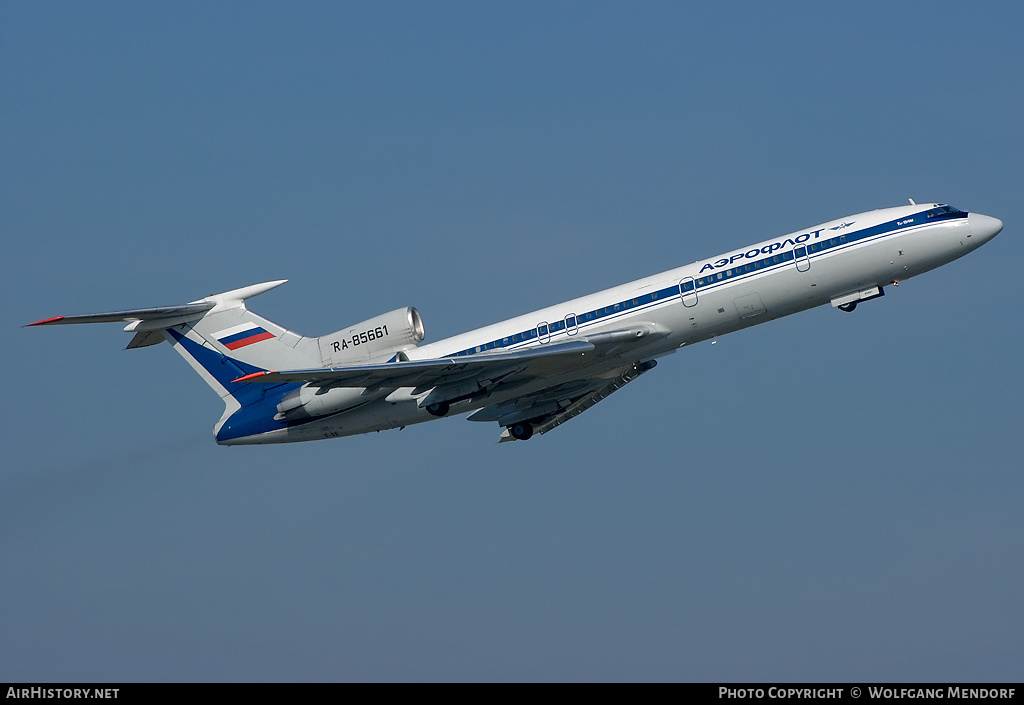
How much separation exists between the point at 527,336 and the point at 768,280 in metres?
6.85

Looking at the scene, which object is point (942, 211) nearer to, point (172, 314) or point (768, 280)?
point (768, 280)

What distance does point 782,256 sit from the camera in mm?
33188

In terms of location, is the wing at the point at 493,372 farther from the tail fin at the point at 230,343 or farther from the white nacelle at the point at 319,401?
the tail fin at the point at 230,343

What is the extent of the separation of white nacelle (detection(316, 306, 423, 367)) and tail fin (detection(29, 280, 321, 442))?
126cm

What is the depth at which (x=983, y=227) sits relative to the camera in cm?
3269

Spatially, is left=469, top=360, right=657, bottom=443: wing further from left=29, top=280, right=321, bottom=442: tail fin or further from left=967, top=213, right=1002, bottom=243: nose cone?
left=967, top=213, right=1002, bottom=243: nose cone

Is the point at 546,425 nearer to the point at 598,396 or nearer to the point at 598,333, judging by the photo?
the point at 598,396

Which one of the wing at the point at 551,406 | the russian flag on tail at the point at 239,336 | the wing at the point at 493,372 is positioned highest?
the russian flag on tail at the point at 239,336

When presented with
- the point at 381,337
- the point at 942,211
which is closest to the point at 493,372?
the point at 381,337

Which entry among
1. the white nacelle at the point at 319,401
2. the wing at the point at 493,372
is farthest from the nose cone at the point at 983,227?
the white nacelle at the point at 319,401

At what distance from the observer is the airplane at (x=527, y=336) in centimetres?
3291

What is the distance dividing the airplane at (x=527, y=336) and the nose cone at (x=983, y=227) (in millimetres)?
27

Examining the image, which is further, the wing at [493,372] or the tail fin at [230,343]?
the tail fin at [230,343]
